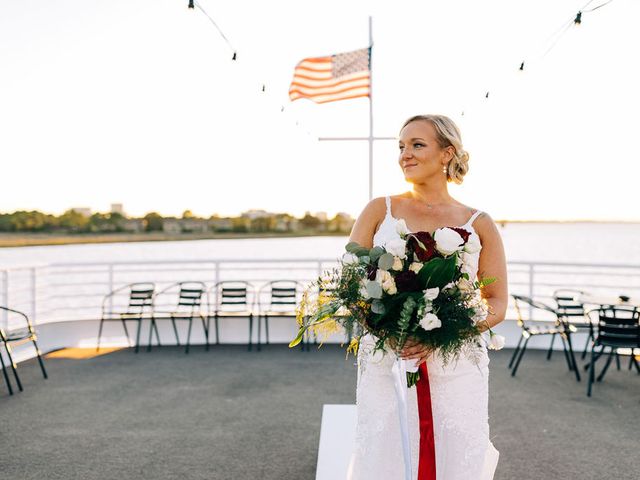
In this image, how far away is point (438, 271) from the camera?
1.49 metres

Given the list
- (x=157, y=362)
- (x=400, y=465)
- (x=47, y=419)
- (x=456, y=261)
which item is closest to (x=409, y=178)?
(x=456, y=261)

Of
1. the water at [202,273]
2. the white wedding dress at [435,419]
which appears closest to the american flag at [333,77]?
the water at [202,273]

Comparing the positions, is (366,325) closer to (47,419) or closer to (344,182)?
(47,419)

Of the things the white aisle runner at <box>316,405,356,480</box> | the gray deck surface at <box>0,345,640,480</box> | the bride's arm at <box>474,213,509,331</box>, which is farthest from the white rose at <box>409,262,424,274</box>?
the gray deck surface at <box>0,345,640,480</box>

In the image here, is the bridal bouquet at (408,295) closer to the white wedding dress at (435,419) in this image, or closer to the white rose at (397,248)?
the white rose at (397,248)

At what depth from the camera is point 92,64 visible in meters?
13.1

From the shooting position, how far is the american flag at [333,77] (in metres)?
6.79

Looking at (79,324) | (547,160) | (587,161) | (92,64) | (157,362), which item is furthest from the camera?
(547,160)

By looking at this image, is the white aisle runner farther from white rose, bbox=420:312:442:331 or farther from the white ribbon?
white rose, bbox=420:312:442:331

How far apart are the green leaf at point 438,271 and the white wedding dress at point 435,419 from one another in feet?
1.29

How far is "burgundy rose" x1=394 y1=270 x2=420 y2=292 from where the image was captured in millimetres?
1514

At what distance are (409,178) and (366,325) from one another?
62 cm

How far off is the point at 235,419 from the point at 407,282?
3118 mm

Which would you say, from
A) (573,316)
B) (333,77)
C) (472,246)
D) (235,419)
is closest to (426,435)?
(472,246)
